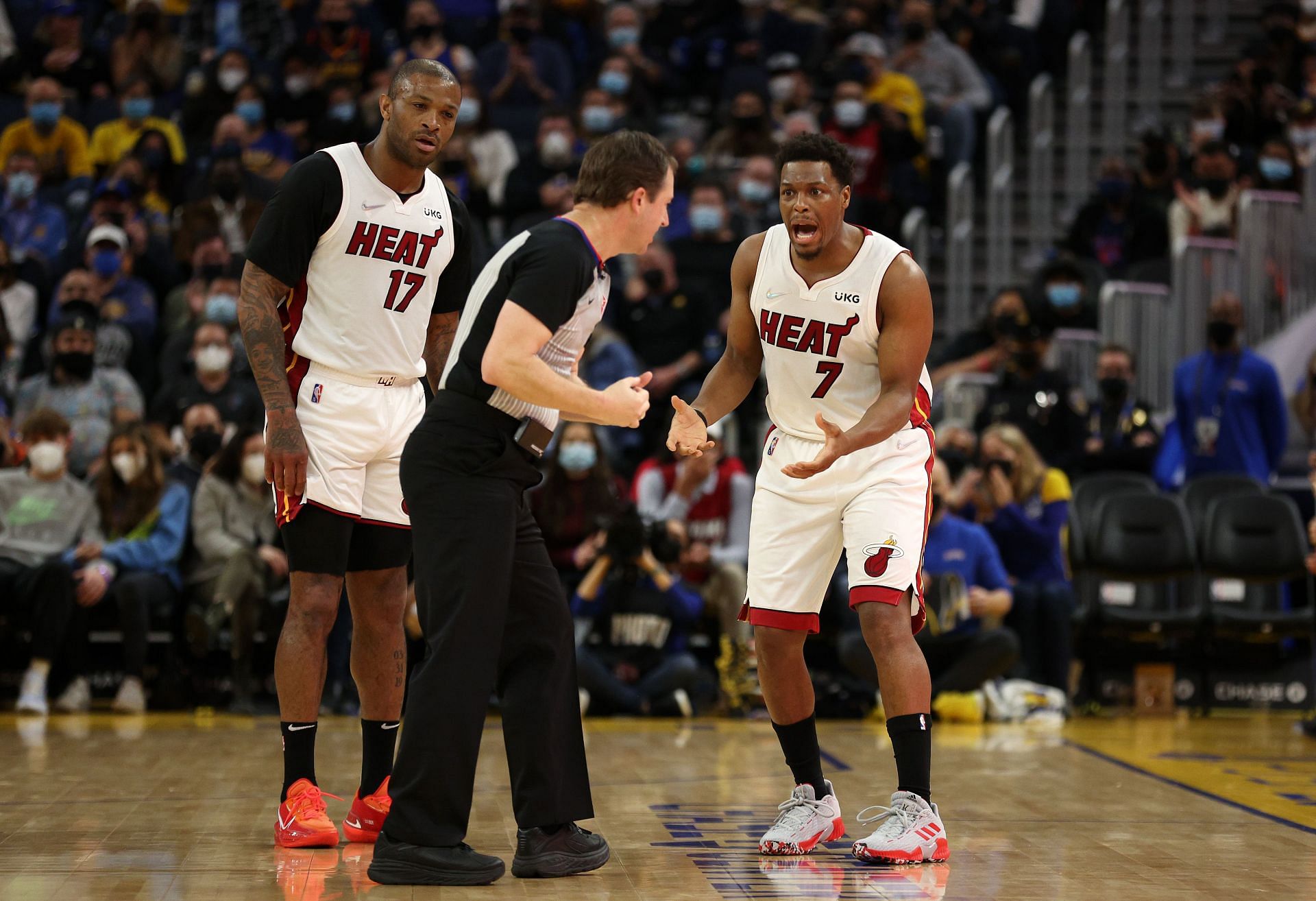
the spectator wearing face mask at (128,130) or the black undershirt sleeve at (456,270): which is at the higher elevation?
the spectator wearing face mask at (128,130)

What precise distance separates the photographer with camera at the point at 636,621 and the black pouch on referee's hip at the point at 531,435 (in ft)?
15.5

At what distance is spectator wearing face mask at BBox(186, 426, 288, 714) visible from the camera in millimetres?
9117

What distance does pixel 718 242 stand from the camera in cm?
1195

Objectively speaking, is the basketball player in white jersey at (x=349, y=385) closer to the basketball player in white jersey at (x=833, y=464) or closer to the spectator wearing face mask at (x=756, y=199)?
the basketball player in white jersey at (x=833, y=464)

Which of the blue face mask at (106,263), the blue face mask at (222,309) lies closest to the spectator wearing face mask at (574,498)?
the blue face mask at (222,309)

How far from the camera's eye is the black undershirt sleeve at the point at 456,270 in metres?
5.14

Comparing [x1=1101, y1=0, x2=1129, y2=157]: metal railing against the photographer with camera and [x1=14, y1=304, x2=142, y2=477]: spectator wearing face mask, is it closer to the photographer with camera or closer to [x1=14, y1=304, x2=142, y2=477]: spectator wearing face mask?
the photographer with camera

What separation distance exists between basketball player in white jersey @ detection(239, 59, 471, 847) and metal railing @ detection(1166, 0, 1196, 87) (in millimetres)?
11396

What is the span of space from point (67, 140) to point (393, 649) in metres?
10.4

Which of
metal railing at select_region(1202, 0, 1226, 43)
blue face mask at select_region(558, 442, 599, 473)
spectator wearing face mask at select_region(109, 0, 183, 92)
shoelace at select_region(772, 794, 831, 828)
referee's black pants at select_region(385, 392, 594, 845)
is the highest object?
metal railing at select_region(1202, 0, 1226, 43)

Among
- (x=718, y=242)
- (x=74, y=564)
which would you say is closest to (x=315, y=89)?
(x=718, y=242)

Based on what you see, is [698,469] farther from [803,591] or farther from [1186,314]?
[803,591]

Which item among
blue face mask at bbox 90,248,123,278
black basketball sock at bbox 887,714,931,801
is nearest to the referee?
black basketball sock at bbox 887,714,931,801

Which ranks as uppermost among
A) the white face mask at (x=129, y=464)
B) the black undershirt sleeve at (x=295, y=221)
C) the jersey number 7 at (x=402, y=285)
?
the black undershirt sleeve at (x=295, y=221)
